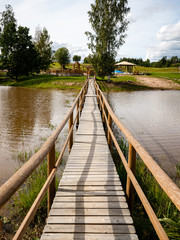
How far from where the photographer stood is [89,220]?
2.28 m

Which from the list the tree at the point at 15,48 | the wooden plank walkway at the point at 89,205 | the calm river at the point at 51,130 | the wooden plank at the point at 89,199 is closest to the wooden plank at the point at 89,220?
the wooden plank walkway at the point at 89,205

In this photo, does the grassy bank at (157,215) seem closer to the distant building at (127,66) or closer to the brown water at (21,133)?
the brown water at (21,133)

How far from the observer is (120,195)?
2809 mm

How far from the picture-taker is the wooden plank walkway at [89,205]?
2104 millimetres

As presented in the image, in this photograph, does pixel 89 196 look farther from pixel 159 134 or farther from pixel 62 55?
pixel 62 55

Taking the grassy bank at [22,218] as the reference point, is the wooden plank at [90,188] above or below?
above

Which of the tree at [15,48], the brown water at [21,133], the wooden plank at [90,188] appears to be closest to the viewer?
the wooden plank at [90,188]

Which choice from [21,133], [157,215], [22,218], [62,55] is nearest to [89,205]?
[157,215]

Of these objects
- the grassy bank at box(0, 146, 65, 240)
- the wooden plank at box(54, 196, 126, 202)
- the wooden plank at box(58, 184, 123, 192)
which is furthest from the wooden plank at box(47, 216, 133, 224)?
the wooden plank at box(58, 184, 123, 192)

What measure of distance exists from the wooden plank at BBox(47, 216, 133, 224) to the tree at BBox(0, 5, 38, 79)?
119ft

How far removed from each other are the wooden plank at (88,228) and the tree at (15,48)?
36436 millimetres

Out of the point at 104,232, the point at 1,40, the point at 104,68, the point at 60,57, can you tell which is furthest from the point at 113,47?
the point at 60,57

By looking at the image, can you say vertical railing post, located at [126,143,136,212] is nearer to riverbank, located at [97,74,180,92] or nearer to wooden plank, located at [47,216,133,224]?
wooden plank, located at [47,216,133,224]

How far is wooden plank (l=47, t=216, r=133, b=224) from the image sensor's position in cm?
225
